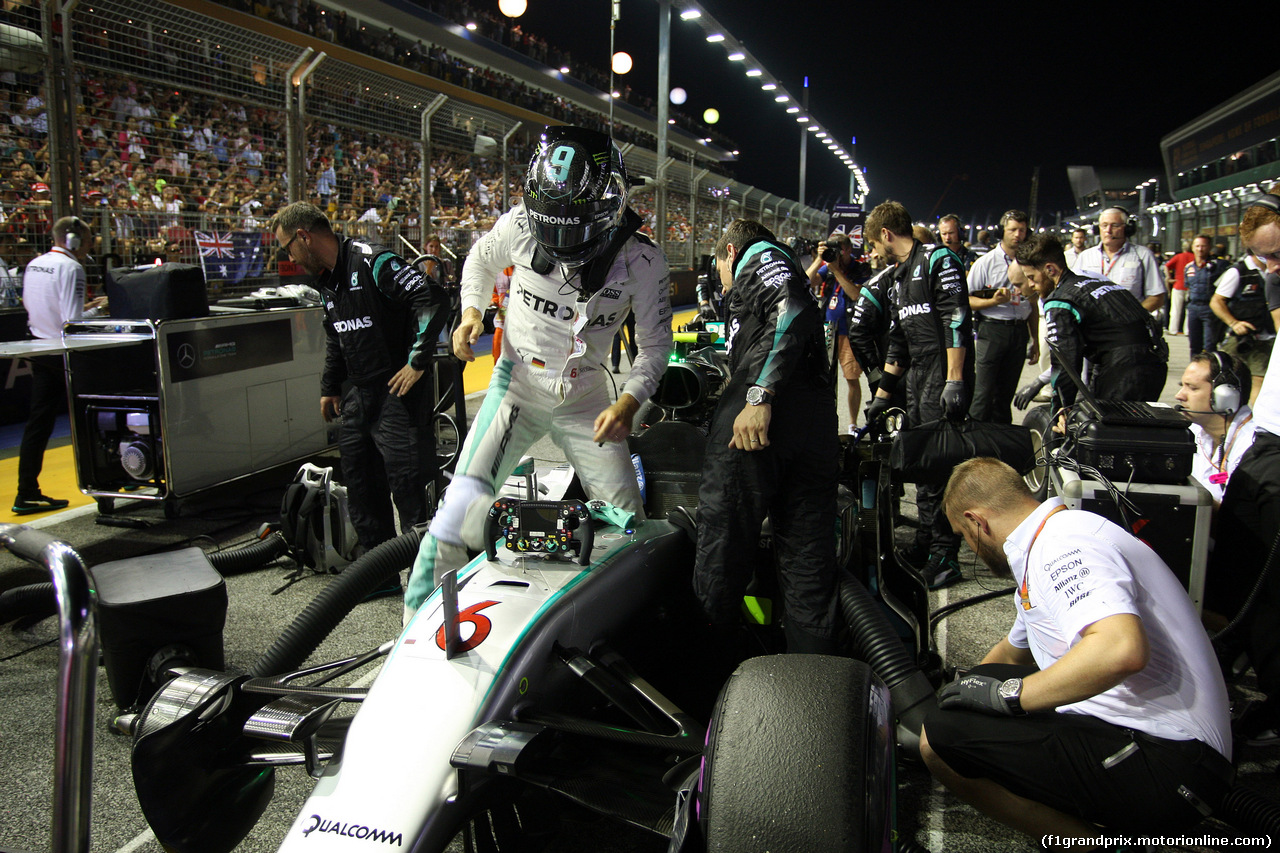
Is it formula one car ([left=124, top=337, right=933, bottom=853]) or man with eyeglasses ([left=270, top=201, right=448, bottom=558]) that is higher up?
man with eyeglasses ([left=270, top=201, right=448, bottom=558])

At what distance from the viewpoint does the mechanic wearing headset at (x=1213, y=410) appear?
3.82 meters

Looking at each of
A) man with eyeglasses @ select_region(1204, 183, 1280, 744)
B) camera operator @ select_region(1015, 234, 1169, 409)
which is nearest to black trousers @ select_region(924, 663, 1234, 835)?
man with eyeglasses @ select_region(1204, 183, 1280, 744)

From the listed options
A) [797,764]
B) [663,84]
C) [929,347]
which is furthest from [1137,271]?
[663,84]

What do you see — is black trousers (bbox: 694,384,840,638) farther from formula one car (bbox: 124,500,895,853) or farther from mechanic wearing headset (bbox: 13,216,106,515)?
mechanic wearing headset (bbox: 13,216,106,515)

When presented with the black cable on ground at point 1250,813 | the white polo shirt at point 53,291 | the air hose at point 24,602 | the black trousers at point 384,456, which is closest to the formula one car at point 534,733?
the air hose at point 24,602

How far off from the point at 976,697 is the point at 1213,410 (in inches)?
115

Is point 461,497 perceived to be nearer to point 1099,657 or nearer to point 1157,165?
point 1099,657

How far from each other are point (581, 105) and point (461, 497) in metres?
32.9

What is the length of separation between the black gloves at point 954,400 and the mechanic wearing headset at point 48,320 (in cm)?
540

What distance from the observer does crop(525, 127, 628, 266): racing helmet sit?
2.81m

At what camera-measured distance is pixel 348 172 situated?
431 inches

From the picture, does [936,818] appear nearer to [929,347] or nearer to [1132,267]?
[929,347]

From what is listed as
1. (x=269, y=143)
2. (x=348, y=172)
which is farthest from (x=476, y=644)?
(x=348, y=172)

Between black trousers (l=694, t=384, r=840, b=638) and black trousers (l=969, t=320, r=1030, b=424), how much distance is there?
3521 mm
